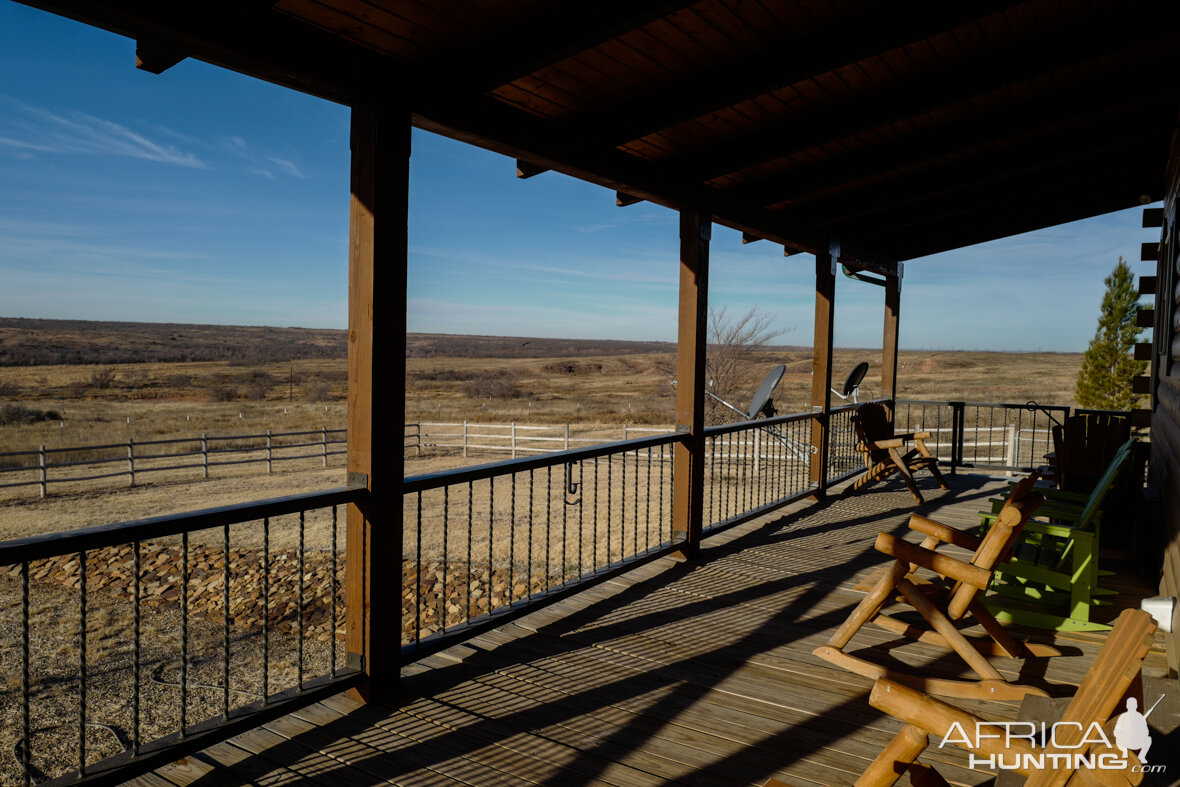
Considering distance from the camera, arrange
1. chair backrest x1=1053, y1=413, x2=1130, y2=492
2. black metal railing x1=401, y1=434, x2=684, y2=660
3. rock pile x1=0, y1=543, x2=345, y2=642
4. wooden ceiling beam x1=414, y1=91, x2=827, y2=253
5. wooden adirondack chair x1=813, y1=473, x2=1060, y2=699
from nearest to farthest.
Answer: wooden adirondack chair x1=813, y1=473, x2=1060, y2=699, wooden ceiling beam x1=414, y1=91, x2=827, y2=253, black metal railing x1=401, y1=434, x2=684, y2=660, chair backrest x1=1053, y1=413, x2=1130, y2=492, rock pile x1=0, y1=543, x2=345, y2=642

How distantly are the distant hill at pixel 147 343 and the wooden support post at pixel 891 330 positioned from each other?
195 feet

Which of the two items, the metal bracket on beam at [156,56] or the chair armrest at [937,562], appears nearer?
the metal bracket on beam at [156,56]

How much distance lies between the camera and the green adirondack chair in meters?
3.35

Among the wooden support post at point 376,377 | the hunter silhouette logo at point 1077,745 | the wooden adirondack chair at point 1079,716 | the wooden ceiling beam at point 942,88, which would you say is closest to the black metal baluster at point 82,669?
the wooden support post at point 376,377

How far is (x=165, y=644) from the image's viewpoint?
750 cm

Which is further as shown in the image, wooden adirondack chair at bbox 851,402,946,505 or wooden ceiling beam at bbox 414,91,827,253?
wooden adirondack chair at bbox 851,402,946,505

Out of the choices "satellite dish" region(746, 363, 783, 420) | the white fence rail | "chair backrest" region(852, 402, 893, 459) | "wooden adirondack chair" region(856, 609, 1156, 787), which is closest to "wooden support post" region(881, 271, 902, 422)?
"chair backrest" region(852, 402, 893, 459)

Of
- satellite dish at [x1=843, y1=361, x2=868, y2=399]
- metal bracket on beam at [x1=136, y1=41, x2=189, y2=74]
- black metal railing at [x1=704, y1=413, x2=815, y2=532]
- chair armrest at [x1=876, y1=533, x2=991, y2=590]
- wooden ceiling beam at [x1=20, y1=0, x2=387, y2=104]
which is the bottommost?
black metal railing at [x1=704, y1=413, x2=815, y2=532]

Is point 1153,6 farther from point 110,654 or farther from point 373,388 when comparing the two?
point 110,654

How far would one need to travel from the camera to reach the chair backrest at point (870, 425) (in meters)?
6.61

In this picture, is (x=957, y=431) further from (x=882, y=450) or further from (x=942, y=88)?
(x=942, y=88)

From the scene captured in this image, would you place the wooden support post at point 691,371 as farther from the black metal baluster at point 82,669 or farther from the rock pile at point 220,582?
the rock pile at point 220,582

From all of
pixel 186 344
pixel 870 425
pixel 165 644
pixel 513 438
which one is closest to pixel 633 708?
pixel 870 425

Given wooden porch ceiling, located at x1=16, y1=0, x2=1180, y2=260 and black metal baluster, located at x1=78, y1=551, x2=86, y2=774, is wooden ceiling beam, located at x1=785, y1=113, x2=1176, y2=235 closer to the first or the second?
wooden porch ceiling, located at x1=16, y1=0, x2=1180, y2=260
